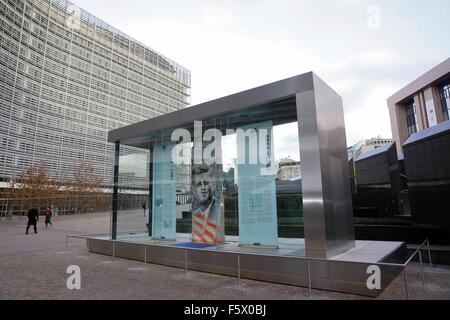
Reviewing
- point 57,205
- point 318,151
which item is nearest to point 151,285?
point 318,151

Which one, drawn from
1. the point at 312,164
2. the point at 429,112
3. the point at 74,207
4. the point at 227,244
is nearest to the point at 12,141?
the point at 74,207

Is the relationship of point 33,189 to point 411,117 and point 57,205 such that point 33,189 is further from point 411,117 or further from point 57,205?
A: point 411,117

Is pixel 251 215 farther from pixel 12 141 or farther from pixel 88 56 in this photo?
pixel 88 56

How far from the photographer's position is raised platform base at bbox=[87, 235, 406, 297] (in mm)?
5680

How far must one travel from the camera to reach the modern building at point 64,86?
1387 inches

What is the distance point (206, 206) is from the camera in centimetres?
985

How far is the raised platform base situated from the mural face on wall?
26.5 inches

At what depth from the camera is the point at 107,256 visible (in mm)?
10641

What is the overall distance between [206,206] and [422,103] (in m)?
45.6

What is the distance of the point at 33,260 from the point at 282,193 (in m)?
8.46

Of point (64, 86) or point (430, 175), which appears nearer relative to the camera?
point (430, 175)
